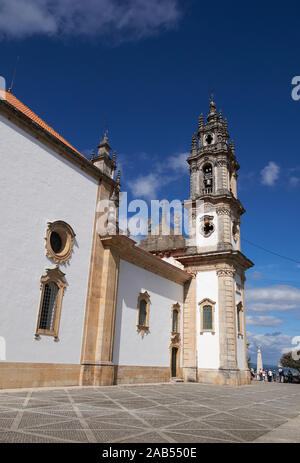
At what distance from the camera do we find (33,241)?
573 inches

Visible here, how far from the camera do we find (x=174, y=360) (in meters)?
24.8

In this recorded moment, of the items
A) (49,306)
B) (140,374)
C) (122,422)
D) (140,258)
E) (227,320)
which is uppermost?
(140,258)

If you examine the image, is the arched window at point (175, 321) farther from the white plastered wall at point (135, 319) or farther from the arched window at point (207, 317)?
the arched window at point (207, 317)

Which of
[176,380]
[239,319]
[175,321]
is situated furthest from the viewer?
[239,319]

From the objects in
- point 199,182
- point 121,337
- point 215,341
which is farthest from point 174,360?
point 199,182

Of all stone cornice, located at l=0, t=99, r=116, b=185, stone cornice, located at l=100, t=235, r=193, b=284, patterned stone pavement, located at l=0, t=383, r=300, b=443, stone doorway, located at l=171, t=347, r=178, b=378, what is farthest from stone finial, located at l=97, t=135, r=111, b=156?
stone doorway, located at l=171, t=347, r=178, b=378

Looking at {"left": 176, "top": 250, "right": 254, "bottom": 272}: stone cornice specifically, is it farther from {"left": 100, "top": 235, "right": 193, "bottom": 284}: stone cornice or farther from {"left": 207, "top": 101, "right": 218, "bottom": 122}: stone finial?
{"left": 207, "top": 101, "right": 218, "bottom": 122}: stone finial

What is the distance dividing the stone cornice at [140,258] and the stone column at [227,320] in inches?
110

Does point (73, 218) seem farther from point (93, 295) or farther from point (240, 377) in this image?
point (240, 377)

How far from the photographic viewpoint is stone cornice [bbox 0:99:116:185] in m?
14.4

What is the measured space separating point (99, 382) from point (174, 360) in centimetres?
950

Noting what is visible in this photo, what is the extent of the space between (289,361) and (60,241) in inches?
2017

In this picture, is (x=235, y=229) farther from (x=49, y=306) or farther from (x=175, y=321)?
(x=49, y=306)

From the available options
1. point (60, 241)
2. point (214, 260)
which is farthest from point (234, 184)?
point (60, 241)
